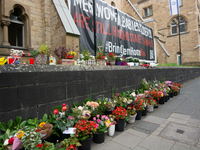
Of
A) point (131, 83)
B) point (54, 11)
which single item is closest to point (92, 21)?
point (54, 11)

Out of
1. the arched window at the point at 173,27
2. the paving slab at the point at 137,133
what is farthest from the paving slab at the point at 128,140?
the arched window at the point at 173,27

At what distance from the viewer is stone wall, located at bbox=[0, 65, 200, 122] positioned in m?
2.06

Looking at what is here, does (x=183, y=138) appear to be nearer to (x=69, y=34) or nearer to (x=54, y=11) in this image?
(x=69, y=34)

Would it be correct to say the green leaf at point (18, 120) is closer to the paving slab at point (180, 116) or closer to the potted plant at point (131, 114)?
the potted plant at point (131, 114)

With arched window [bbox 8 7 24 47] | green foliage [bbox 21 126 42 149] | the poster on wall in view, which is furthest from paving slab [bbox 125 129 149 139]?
arched window [bbox 8 7 24 47]

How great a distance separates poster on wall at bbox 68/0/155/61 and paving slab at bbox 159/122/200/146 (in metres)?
3.60

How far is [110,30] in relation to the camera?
7.47 m

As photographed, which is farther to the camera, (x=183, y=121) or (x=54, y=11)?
(x=54, y=11)

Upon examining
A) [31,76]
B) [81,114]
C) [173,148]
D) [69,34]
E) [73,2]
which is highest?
[73,2]

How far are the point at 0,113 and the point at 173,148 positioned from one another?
9.68ft

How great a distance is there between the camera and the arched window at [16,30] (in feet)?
18.6

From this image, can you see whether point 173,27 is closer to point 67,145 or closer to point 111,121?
point 111,121

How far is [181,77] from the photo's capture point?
10805 mm

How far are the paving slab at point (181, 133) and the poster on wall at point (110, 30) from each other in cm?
360
